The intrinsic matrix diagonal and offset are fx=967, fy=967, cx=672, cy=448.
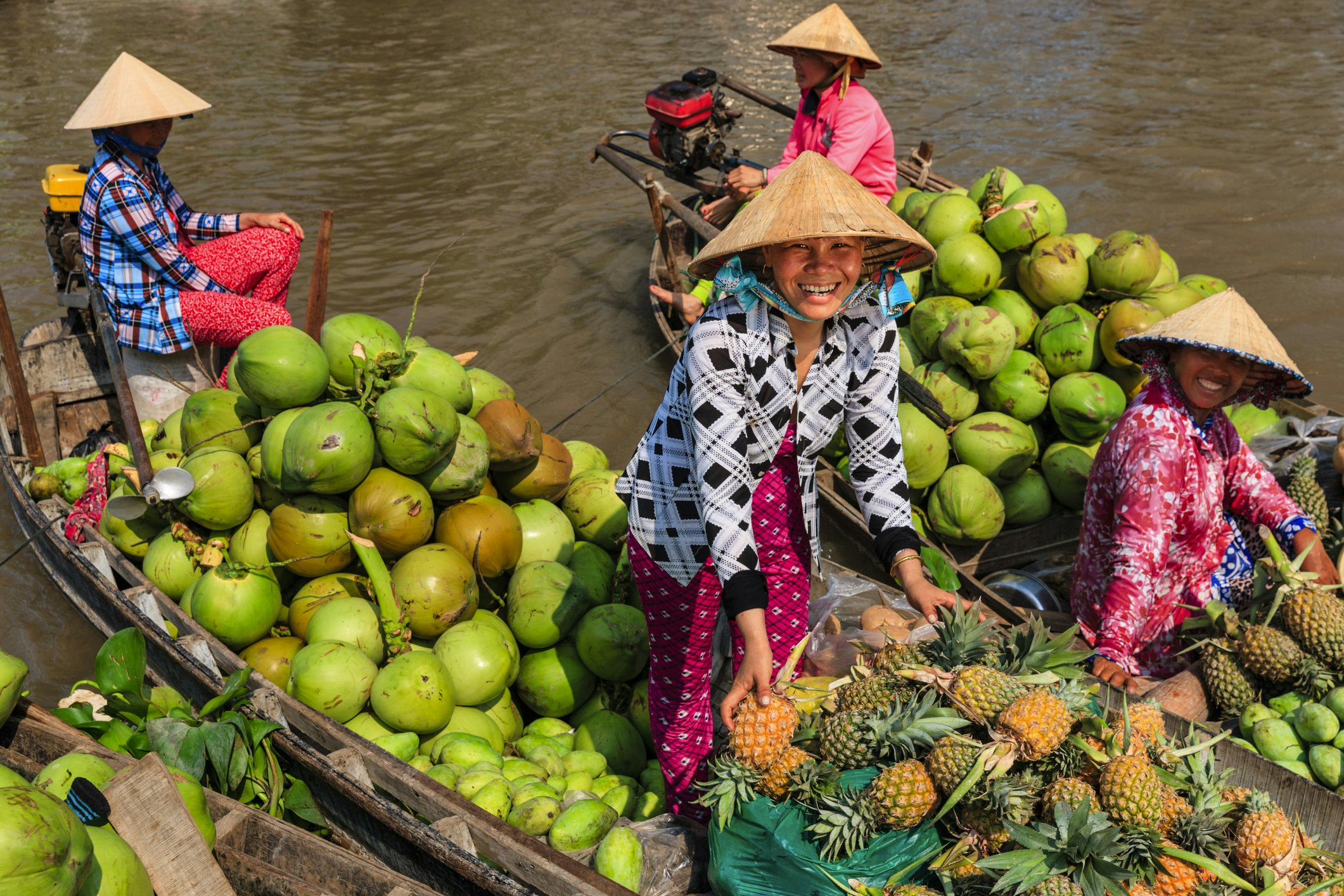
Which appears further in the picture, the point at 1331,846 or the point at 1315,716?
the point at 1315,716

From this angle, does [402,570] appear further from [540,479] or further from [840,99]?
[840,99]

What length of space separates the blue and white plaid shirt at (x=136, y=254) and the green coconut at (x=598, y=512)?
2.24 m

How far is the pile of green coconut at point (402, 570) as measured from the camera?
9.59ft

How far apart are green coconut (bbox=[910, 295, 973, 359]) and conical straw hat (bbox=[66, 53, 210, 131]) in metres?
3.48

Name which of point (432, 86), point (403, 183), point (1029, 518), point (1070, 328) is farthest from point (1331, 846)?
point (432, 86)

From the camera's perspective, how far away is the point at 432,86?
44.4 ft

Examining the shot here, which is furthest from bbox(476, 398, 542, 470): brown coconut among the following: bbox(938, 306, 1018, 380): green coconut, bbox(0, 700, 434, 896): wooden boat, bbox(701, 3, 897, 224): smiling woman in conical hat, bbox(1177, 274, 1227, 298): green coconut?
bbox(1177, 274, 1227, 298): green coconut

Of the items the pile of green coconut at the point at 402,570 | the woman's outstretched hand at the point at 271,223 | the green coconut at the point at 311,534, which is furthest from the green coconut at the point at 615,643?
the woman's outstretched hand at the point at 271,223

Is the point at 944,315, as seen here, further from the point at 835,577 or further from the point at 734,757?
the point at 734,757

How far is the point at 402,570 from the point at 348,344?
84 centimetres

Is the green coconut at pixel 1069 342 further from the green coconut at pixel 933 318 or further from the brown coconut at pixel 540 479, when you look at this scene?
the brown coconut at pixel 540 479

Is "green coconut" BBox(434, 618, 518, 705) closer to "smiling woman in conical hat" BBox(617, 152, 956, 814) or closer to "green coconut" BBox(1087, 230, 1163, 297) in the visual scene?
"smiling woman in conical hat" BBox(617, 152, 956, 814)

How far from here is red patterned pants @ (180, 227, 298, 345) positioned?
460 centimetres

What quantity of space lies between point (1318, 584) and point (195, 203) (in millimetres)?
→ 9910
